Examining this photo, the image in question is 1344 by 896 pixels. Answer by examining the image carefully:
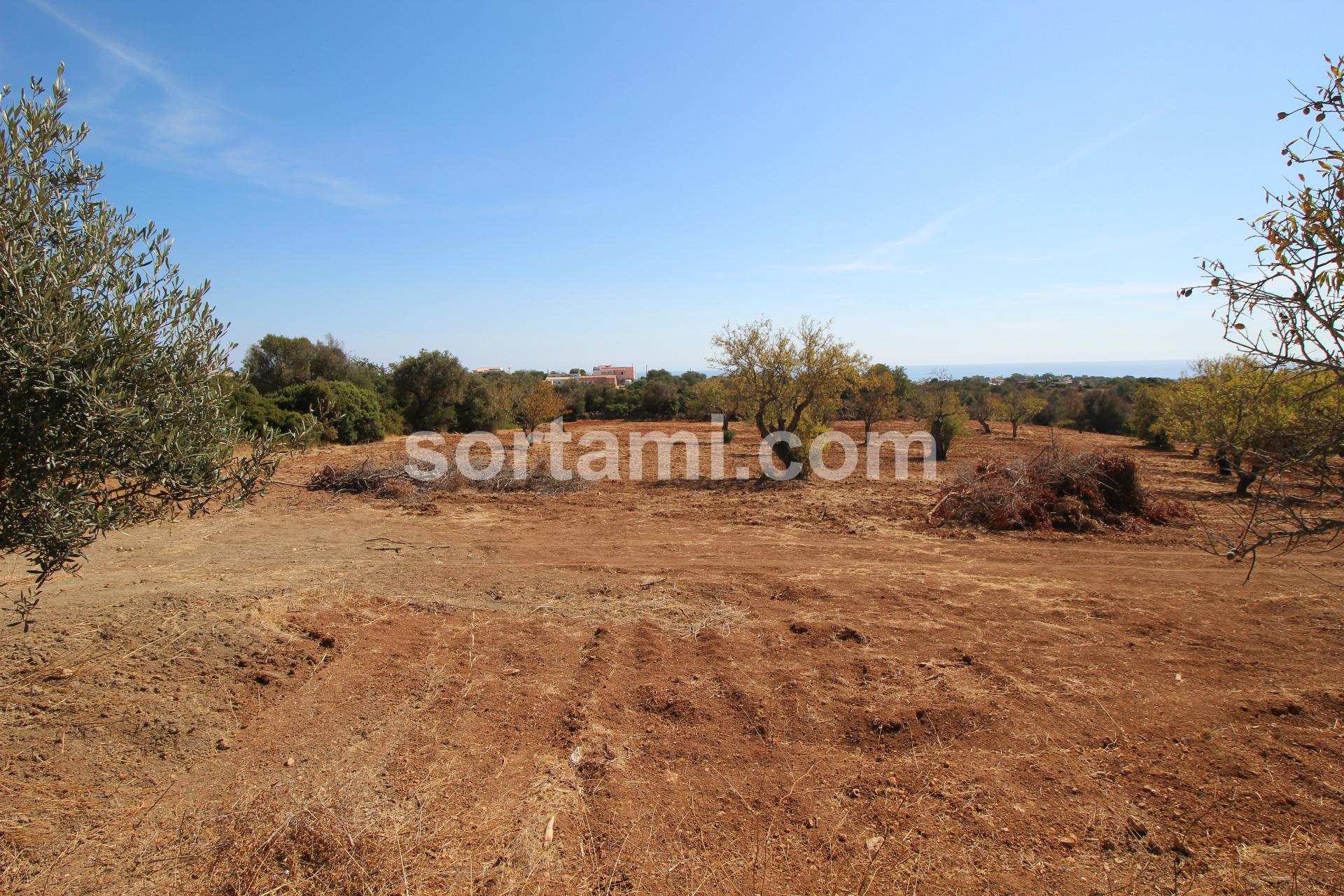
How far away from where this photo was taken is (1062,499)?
35.2 ft

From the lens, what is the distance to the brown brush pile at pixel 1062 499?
1060 cm

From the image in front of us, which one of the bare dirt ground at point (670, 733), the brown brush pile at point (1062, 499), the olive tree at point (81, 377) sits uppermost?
the olive tree at point (81, 377)

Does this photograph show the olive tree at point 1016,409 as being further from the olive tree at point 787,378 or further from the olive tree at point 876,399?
the olive tree at point 787,378

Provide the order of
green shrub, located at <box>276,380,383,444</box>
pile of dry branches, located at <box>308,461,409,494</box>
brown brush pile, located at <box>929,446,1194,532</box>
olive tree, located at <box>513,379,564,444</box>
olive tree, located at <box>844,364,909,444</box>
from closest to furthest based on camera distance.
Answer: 1. brown brush pile, located at <box>929,446,1194,532</box>
2. pile of dry branches, located at <box>308,461,409,494</box>
3. olive tree, located at <box>844,364,909,444</box>
4. olive tree, located at <box>513,379,564,444</box>
5. green shrub, located at <box>276,380,383,444</box>

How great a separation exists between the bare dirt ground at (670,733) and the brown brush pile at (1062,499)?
2866 mm

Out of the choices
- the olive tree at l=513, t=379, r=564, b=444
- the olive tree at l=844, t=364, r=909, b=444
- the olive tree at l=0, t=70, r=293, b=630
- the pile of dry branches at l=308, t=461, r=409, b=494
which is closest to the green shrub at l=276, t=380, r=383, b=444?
the olive tree at l=513, t=379, r=564, b=444

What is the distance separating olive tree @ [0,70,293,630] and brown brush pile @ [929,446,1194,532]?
11.1m

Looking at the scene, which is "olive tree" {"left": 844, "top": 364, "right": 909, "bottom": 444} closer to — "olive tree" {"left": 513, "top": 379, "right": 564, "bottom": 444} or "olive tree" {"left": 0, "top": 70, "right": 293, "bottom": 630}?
"olive tree" {"left": 513, "top": 379, "right": 564, "bottom": 444}

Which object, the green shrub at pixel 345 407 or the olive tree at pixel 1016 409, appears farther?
the olive tree at pixel 1016 409

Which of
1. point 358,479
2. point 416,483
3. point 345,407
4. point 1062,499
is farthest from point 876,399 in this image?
point 345,407

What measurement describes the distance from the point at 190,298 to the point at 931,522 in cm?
1101

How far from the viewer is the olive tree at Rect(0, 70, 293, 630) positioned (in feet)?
9.59

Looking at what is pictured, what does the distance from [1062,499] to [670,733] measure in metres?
9.76

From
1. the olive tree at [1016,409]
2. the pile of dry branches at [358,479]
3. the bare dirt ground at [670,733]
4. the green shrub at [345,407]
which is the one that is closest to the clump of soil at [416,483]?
the pile of dry branches at [358,479]
